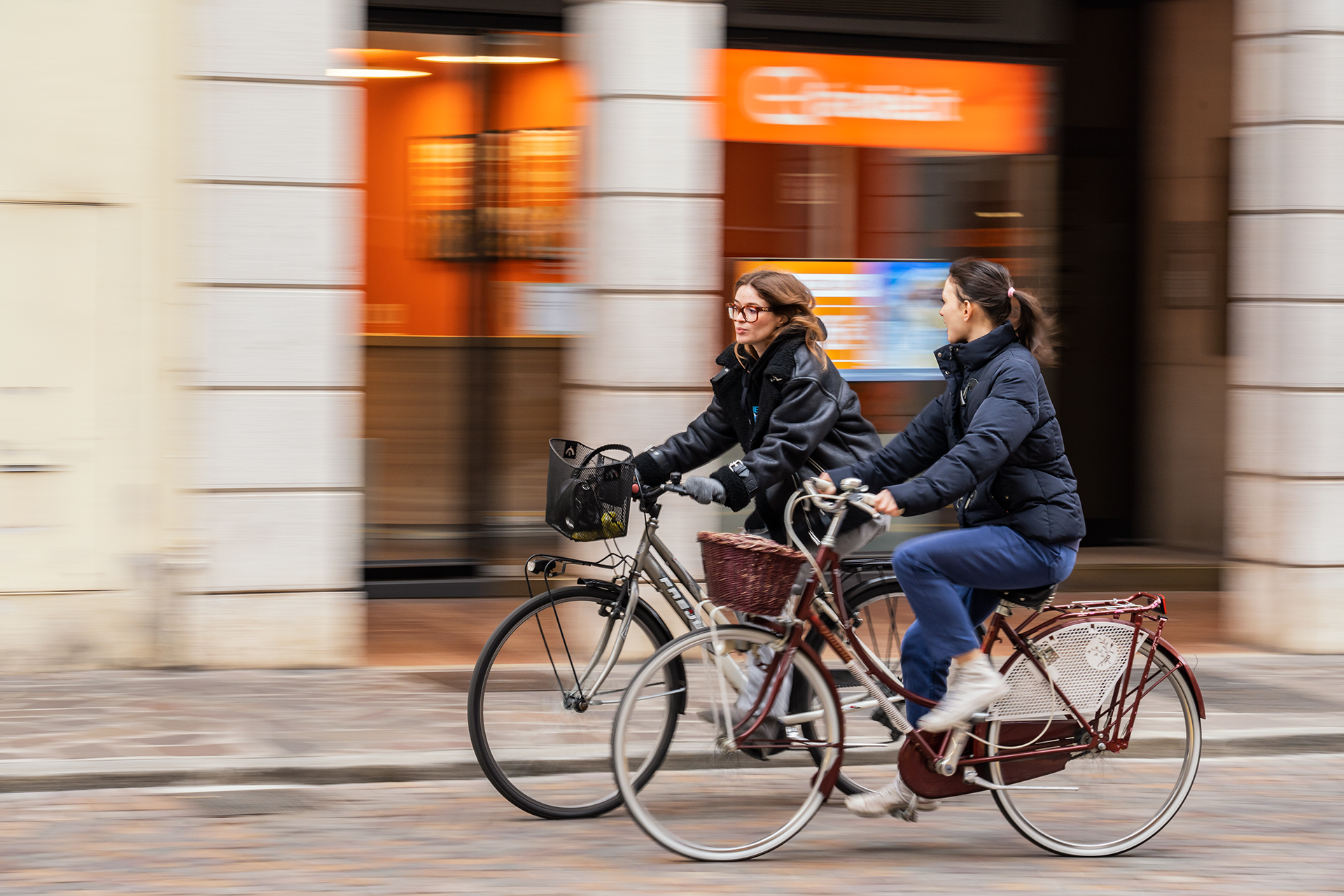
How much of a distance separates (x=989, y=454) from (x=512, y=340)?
5579 mm

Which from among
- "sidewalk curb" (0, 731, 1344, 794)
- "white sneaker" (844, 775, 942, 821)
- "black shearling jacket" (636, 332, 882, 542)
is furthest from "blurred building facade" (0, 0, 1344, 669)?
"white sneaker" (844, 775, 942, 821)

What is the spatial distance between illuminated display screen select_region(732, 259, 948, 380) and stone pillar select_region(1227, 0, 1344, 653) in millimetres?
1746

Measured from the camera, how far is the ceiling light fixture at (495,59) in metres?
9.83

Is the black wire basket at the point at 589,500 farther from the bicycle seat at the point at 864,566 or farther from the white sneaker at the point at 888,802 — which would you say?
the white sneaker at the point at 888,802

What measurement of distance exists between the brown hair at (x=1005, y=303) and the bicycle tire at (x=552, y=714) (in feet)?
4.78

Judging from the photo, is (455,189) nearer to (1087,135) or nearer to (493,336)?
(493,336)

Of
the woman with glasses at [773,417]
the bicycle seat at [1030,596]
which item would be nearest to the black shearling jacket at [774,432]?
the woman with glasses at [773,417]

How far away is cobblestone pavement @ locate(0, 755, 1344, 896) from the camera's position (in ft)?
15.6

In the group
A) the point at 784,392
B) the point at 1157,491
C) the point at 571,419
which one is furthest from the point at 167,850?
the point at 1157,491

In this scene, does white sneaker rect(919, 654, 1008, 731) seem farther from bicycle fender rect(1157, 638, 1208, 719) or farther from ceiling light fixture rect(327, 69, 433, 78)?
ceiling light fixture rect(327, 69, 433, 78)

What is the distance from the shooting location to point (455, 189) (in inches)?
390

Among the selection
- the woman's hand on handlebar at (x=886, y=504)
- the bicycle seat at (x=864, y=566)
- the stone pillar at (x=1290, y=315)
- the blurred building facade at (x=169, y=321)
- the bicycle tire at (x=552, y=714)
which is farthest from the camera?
the stone pillar at (x=1290, y=315)

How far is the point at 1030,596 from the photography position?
16.6ft

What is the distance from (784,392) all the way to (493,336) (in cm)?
481
